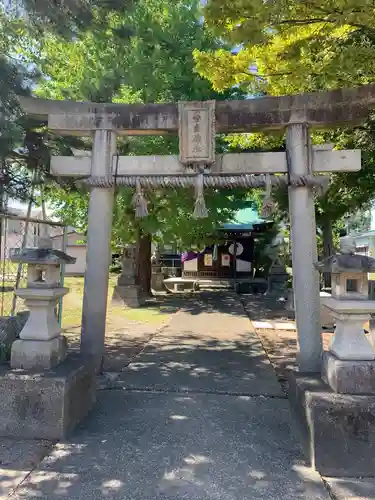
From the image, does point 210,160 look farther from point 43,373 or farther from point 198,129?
point 43,373

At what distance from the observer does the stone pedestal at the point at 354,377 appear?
3.37 meters

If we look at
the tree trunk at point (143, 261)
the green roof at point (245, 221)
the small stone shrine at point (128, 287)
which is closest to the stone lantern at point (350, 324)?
the small stone shrine at point (128, 287)

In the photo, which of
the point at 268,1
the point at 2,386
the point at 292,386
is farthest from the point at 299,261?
the point at 2,386

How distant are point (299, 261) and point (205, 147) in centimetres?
188

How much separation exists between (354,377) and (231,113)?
3.50 meters

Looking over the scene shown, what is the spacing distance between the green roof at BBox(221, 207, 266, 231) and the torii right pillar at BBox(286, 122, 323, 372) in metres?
14.7

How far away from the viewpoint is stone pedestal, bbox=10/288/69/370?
155 inches

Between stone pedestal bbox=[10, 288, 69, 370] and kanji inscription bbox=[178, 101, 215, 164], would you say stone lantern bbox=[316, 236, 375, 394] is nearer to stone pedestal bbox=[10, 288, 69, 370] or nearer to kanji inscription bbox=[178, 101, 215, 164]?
kanji inscription bbox=[178, 101, 215, 164]

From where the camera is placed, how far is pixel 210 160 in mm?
4992

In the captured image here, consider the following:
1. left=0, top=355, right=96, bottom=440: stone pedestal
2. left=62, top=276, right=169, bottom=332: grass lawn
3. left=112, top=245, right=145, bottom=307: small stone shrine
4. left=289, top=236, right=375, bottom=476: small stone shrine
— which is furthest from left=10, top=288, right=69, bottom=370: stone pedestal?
left=112, top=245, right=145, bottom=307: small stone shrine

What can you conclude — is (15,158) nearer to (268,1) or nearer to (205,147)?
(205,147)

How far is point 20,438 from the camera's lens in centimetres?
363

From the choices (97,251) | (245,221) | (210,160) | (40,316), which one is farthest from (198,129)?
(245,221)

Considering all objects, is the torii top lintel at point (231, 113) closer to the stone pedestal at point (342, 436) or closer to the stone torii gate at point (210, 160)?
the stone torii gate at point (210, 160)
